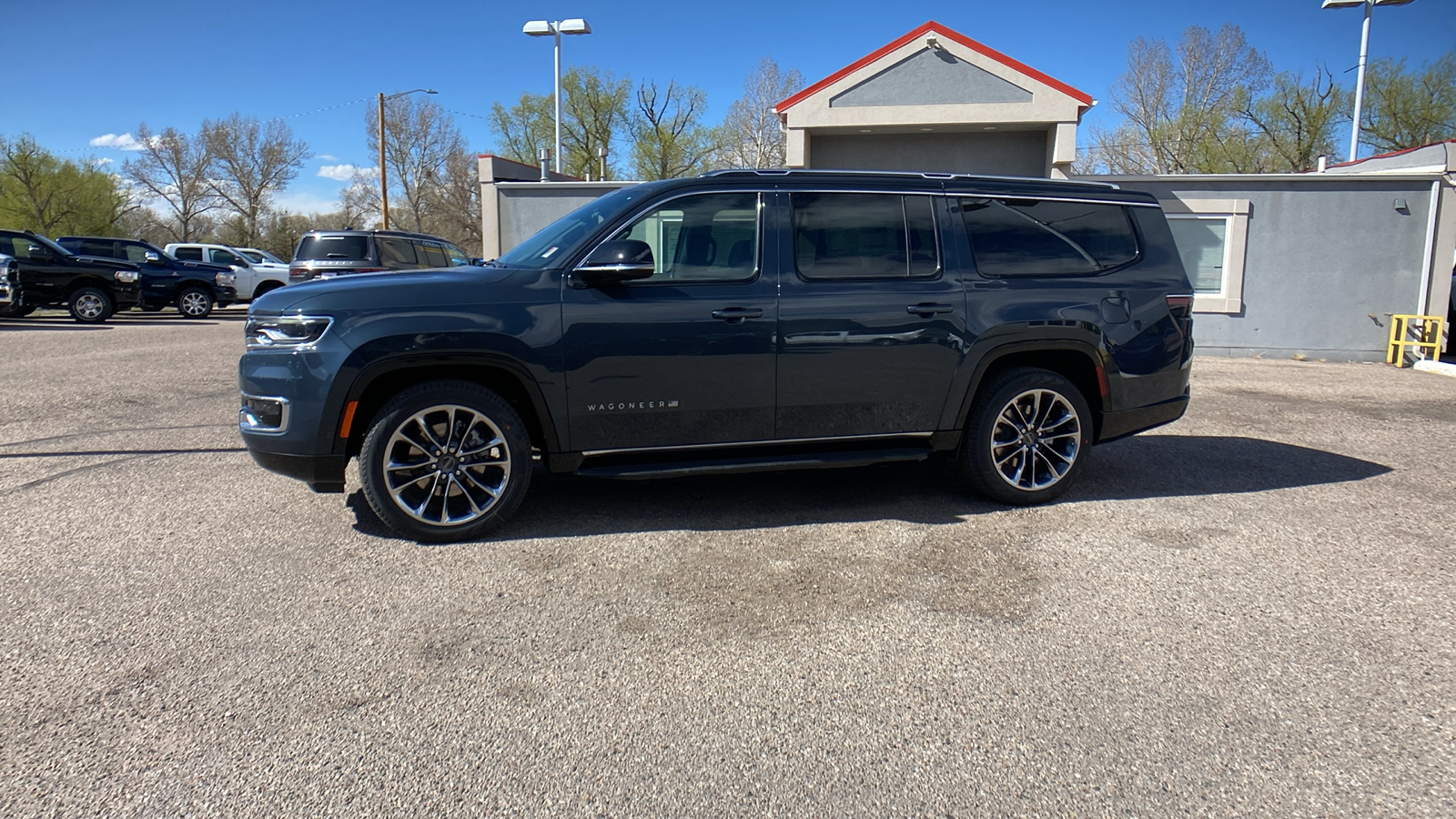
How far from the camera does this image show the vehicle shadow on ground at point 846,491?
16.4 ft

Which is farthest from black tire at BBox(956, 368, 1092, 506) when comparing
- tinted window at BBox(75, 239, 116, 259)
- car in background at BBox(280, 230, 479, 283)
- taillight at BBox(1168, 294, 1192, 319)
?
tinted window at BBox(75, 239, 116, 259)

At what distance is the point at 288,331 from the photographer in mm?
4383

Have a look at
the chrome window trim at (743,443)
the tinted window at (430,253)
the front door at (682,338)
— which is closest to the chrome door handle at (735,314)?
the front door at (682,338)

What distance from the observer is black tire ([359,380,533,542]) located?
445 centimetres

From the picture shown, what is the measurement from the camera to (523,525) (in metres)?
4.88

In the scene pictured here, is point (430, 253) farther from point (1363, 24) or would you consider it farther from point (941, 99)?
point (1363, 24)

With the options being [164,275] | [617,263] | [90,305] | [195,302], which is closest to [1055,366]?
[617,263]

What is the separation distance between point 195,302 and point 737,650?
22.6 metres

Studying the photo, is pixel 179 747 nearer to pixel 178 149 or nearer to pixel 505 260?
pixel 505 260

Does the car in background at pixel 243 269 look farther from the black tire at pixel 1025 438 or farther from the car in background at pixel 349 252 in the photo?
the black tire at pixel 1025 438

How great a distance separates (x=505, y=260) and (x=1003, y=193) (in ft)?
9.91

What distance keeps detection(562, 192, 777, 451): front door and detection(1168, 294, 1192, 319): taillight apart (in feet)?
8.58

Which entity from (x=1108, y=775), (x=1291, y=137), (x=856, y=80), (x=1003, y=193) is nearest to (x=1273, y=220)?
(x=856, y=80)

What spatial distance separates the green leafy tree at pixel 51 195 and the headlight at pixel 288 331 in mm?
57395
